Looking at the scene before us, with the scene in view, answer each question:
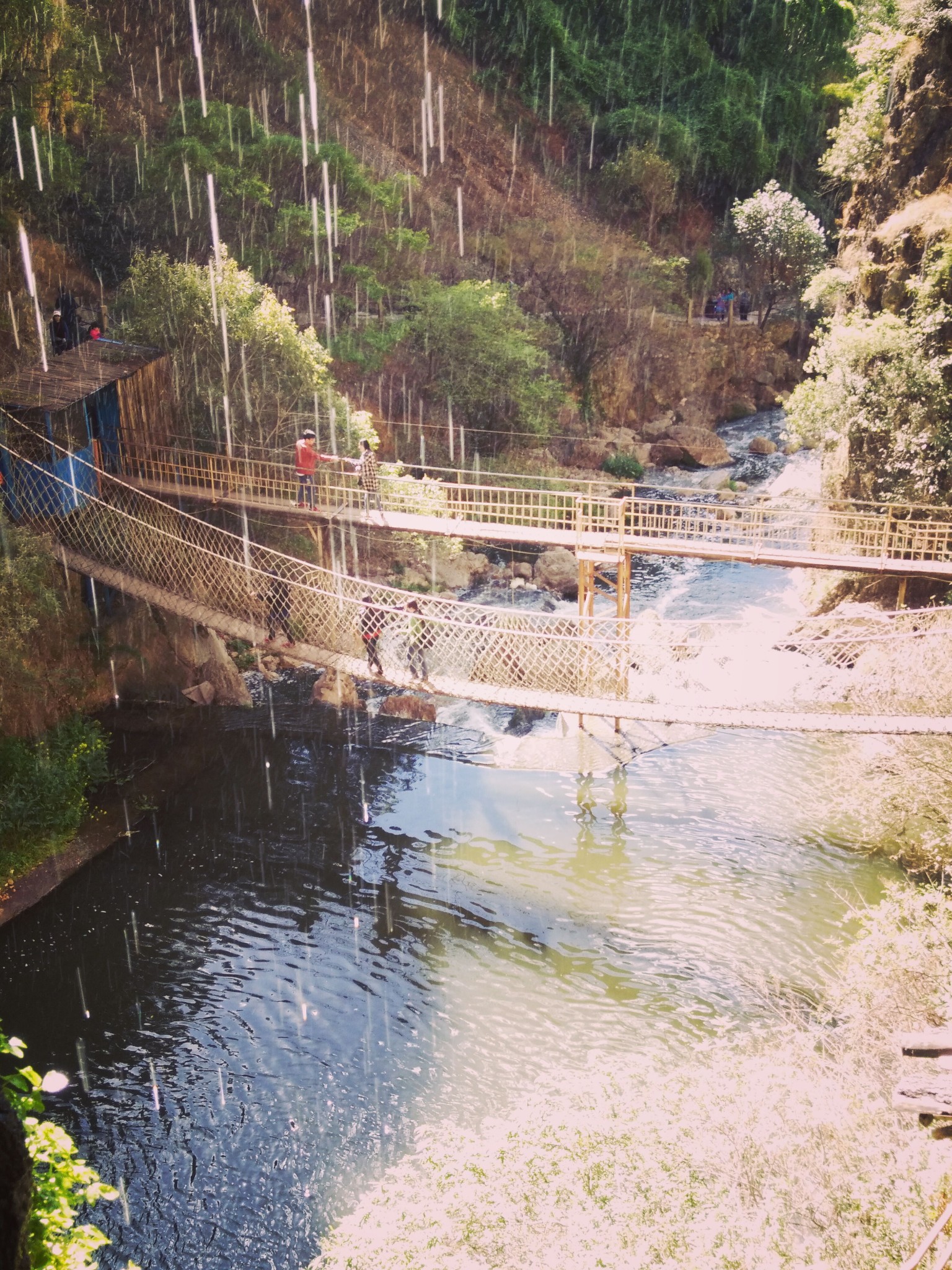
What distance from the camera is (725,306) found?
2705cm

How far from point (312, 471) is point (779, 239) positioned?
17.8 m

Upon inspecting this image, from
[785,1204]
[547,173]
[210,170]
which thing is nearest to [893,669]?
[785,1204]

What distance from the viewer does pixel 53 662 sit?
11.7 metres

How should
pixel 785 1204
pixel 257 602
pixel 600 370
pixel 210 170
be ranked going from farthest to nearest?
pixel 600 370 → pixel 210 170 → pixel 257 602 → pixel 785 1204

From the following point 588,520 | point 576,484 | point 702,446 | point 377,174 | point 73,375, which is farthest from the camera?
point 377,174

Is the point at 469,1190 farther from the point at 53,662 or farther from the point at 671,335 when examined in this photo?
the point at 671,335

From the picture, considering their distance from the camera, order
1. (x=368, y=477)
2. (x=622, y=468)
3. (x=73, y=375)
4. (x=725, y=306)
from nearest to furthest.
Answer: (x=73, y=375) → (x=368, y=477) → (x=622, y=468) → (x=725, y=306)

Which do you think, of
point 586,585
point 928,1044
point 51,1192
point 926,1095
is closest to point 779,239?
point 586,585

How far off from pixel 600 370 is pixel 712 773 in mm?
14301

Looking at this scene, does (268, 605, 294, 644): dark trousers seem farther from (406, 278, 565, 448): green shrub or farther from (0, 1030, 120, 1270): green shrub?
(406, 278, 565, 448): green shrub

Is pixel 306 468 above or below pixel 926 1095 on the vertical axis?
above

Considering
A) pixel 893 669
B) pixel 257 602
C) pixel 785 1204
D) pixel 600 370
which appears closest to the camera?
pixel 785 1204

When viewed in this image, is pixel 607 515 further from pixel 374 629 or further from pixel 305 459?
pixel 374 629

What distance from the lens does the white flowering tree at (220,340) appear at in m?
13.4
